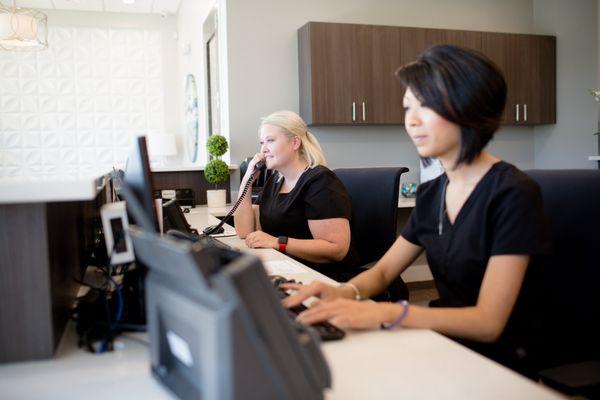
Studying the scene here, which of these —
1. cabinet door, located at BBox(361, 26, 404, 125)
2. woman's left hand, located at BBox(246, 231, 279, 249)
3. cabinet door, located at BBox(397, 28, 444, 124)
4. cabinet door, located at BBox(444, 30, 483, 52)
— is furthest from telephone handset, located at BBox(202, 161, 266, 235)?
cabinet door, located at BBox(444, 30, 483, 52)

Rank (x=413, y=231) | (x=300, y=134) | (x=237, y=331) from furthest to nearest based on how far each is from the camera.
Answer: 1. (x=300, y=134)
2. (x=413, y=231)
3. (x=237, y=331)

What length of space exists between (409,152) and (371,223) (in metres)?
2.60

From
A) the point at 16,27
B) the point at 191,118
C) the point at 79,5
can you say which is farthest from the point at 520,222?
the point at 79,5

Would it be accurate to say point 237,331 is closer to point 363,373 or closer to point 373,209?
point 363,373

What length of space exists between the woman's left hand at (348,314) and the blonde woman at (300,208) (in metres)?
1.11

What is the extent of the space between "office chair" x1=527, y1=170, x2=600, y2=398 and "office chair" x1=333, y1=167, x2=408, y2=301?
3.25ft

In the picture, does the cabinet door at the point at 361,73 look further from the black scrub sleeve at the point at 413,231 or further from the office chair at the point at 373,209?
the black scrub sleeve at the point at 413,231

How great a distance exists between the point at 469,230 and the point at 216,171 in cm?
285

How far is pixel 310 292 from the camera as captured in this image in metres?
1.24

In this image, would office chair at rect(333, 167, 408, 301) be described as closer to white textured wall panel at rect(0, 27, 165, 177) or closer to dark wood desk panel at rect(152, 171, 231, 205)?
dark wood desk panel at rect(152, 171, 231, 205)

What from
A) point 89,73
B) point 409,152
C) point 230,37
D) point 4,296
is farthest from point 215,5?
point 4,296

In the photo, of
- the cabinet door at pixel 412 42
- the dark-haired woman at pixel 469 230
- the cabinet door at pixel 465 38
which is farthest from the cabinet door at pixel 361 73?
the dark-haired woman at pixel 469 230

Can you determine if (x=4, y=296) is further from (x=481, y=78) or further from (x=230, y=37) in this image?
(x=230, y=37)

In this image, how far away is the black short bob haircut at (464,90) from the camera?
125 cm
